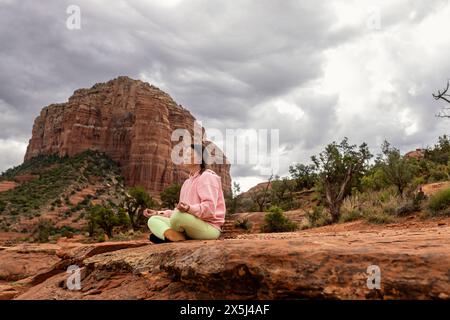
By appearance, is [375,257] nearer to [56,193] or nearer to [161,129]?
[56,193]

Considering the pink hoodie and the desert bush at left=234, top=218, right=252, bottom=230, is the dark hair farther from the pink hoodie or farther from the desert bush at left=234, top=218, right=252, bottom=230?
the desert bush at left=234, top=218, right=252, bottom=230

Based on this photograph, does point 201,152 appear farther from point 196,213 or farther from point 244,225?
point 244,225

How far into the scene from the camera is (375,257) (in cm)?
286

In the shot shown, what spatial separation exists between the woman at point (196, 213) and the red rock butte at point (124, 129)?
8048 centimetres

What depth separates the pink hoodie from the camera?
4.89m

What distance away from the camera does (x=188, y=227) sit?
196 inches

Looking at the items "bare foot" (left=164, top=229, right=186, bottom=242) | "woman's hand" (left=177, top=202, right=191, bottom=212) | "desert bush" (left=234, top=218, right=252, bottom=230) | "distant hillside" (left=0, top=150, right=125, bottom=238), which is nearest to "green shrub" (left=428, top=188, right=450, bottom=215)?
"bare foot" (left=164, top=229, right=186, bottom=242)

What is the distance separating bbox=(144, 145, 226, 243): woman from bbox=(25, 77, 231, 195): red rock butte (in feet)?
264

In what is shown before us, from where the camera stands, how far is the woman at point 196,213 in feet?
16.1
